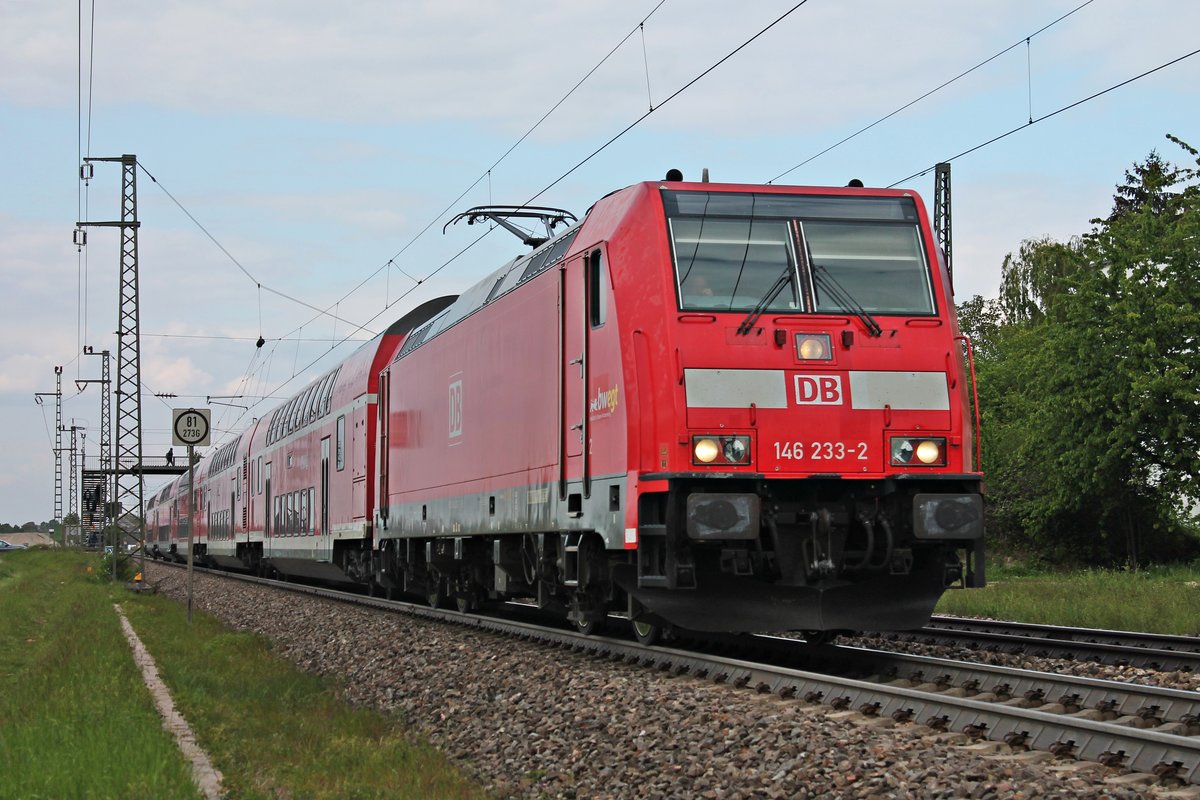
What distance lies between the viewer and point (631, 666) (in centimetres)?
1105

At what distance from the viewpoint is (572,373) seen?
Result: 1183 cm

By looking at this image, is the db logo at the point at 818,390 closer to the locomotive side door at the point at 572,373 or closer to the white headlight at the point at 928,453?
the white headlight at the point at 928,453

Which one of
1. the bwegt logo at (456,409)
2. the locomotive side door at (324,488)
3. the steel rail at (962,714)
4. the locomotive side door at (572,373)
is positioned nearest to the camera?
the steel rail at (962,714)

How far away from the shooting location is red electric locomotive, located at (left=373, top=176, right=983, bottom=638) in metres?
9.99

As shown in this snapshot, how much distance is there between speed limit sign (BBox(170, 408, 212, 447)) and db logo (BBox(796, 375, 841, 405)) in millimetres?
10918

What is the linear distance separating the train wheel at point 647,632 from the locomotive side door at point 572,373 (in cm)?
122

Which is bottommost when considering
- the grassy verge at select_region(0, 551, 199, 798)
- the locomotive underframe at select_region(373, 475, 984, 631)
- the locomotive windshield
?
the grassy verge at select_region(0, 551, 199, 798)

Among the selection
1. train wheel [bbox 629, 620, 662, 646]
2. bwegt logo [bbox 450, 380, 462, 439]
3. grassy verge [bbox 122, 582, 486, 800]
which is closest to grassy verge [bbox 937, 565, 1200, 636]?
train wheel [bbox 629, 620, 662, 646]

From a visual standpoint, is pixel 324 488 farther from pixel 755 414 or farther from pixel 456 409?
pixel 755 414

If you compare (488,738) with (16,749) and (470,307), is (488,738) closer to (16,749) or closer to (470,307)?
(16,749)

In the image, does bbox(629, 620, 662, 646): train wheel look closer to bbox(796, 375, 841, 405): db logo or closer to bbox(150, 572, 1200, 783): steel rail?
bbox(150, 572, 1200, 783): steel rail

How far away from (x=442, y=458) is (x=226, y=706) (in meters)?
6.20

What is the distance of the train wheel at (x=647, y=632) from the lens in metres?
11.7

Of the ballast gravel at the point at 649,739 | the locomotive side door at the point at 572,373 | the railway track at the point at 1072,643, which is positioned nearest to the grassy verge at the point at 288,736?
the ballast gravel at the point at 649,739
